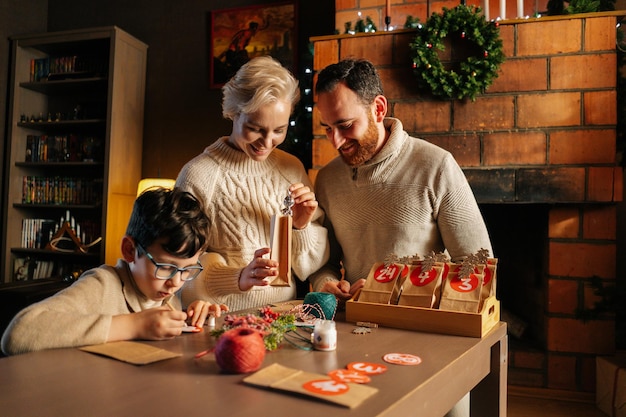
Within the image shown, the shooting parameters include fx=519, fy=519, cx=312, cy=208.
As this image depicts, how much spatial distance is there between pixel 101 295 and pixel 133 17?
12.5 ft

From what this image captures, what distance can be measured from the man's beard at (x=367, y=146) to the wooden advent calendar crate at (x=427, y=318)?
578 millimetres

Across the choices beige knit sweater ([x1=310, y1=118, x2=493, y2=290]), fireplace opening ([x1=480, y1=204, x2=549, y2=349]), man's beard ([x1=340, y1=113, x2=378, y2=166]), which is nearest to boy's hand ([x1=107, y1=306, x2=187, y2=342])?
beige knit sweater ([x1=310, y1=118, x2=493, y2=290])

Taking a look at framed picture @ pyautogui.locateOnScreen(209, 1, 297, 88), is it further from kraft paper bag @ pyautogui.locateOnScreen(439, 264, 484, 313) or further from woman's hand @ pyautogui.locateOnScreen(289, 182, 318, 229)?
kraft paper bag @ pyautogui.locateOnScreen(439, 264, 484, 313)

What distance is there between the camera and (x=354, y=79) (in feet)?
5.45

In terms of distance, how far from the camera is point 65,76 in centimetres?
434

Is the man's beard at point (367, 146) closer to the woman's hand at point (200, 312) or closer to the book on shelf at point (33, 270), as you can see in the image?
the woman's hand at point (200, 312)

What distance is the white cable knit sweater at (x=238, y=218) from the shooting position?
1590 mm

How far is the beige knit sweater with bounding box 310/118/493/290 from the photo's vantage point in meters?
1.65

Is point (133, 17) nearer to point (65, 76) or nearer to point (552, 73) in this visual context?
point (65, 76)

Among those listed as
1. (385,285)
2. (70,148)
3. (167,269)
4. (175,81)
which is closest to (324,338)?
(385,285)

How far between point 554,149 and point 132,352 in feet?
7.43

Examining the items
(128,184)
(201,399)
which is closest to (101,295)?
(201,399)

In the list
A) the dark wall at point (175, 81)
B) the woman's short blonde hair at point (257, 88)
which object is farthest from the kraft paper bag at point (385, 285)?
the dark wall at point (175, 81)

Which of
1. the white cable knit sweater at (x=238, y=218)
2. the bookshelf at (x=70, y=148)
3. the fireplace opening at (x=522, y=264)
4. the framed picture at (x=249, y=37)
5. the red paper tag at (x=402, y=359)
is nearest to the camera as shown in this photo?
the red paper tag at (x=402, y=359)
